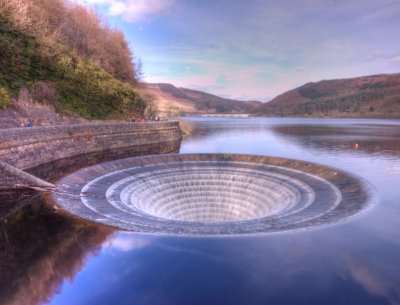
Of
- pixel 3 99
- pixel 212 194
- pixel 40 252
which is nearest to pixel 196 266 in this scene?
pixel 40 252

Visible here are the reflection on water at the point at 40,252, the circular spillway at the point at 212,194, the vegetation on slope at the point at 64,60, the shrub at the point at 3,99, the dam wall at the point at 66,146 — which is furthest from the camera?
the vegetation on slope at the point at 64,60

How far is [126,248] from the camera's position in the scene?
38.1ft

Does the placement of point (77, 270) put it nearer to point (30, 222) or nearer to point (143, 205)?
point (30, 222)

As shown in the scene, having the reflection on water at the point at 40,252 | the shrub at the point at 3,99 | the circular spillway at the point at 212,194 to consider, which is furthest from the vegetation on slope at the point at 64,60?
the reflection on water at the point at 40,252

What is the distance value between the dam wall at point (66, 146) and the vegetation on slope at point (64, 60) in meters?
5.02

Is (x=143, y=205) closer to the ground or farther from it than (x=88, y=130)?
closer to the ground

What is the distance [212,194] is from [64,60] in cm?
3012

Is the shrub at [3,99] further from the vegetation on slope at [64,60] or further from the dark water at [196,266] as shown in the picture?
the dark water at [196,266]

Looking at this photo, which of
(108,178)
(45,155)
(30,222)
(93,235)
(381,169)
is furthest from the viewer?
(381,169)

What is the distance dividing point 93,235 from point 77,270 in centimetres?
233

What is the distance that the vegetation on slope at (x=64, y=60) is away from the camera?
34.0 meters

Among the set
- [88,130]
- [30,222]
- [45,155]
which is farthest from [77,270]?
[88,130]

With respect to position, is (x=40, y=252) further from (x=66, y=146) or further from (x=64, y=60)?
(x=64, y=60)

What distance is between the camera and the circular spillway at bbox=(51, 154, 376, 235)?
14.3 m
